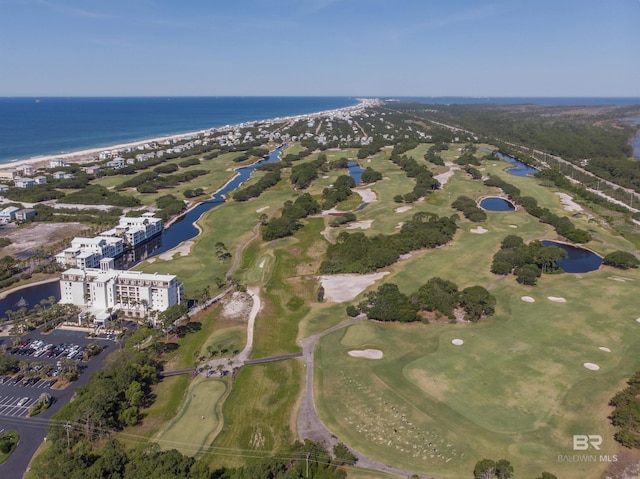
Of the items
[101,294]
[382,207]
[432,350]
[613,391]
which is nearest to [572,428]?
[613,391]

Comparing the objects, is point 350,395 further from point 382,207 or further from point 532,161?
point 532,161

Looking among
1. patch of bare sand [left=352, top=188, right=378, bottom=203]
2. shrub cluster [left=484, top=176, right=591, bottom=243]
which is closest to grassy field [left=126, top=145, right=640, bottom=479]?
shrub cluster [left=484, top=176, right=591, bottom=243]

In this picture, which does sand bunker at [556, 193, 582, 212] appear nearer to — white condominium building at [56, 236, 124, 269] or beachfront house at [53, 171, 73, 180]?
white condominium building at [56, 236, 124, 269]

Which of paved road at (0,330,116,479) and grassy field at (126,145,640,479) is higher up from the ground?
grassy field at (126,145,640,479)

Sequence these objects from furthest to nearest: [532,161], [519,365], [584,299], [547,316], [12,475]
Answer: [532,161] < [584,299] < [547,316] < [519,365] < [12,475]

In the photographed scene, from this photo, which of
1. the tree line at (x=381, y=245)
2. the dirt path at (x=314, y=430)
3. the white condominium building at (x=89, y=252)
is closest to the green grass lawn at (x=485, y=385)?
the dirt path at (x=314, y=430)

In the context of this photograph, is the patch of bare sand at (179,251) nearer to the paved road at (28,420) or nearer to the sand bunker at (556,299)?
the paved road at (28,420)

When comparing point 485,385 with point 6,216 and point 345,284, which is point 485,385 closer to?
point 345,284
